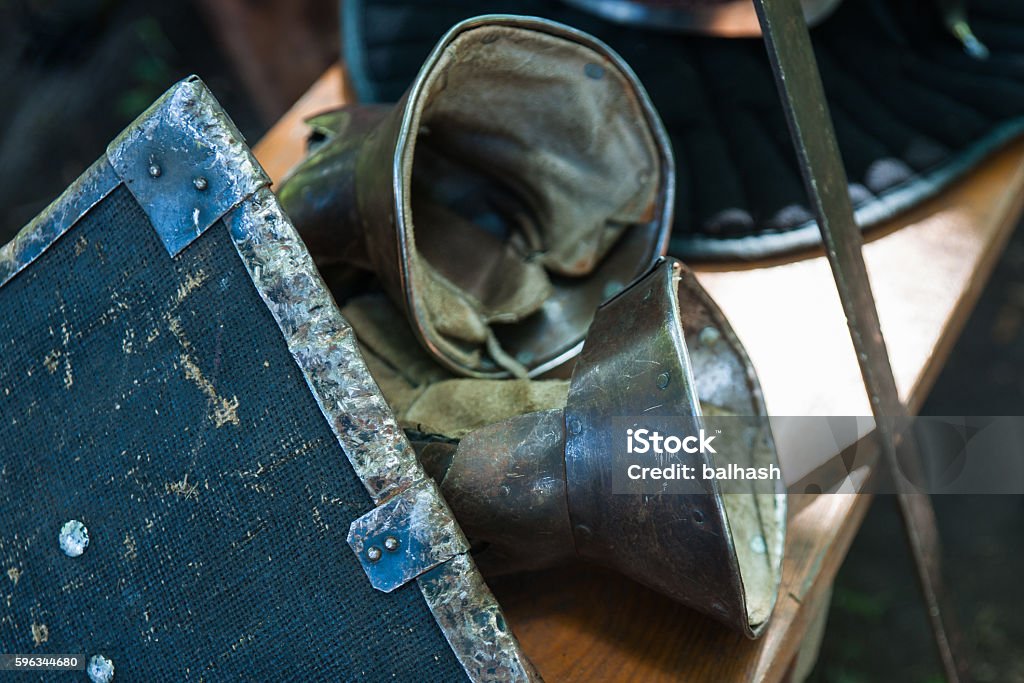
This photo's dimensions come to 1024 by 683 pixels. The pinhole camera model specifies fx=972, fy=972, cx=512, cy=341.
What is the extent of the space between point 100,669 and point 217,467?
0.54ft

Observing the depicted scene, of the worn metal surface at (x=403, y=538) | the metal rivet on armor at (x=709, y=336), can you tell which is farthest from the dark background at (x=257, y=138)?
the worn metal surface at (x=403, y=538)

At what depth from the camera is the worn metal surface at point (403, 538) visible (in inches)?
23.4

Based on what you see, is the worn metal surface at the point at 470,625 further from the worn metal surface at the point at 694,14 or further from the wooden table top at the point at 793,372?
the worn metal surface at the point at 694,14

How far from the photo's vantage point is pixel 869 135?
44.9 inches

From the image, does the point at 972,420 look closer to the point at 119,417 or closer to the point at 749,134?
the point at 749,134

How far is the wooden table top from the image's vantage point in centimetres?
76

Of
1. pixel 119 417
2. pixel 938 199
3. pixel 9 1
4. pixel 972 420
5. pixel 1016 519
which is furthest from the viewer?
pixel 9 1

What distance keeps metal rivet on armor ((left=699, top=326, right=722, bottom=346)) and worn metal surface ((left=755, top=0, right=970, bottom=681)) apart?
4.2 inches

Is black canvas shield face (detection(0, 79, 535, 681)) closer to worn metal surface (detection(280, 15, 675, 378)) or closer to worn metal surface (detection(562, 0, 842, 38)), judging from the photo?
worn metal surface (detection(280, 15, 675, 378))

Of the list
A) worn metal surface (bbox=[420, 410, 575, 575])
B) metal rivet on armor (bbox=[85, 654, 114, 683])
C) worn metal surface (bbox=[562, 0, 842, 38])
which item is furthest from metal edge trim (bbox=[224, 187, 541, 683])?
worn metal surface (bbox=[562, 0, 842, 38])

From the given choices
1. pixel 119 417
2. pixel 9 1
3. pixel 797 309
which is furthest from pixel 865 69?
pixel 9 1

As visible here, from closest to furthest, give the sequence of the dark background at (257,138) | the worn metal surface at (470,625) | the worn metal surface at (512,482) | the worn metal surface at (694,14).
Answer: the worn metal surface at (470,625) < the worn metal surface at (512,482) < the worn metal surface at (694,14) < the dark background at (257,138)

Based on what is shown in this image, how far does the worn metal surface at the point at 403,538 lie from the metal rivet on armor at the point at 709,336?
33 cm

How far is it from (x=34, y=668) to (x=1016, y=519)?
1421 millimetres
